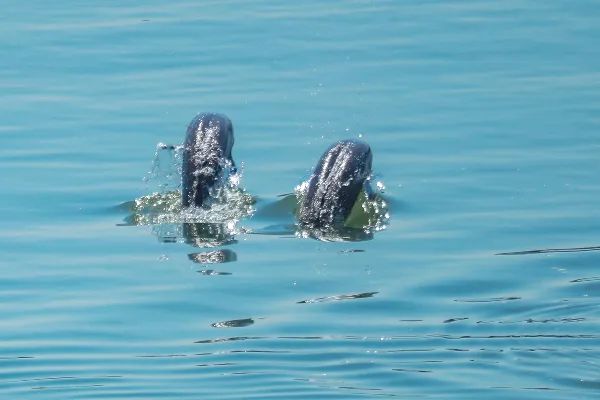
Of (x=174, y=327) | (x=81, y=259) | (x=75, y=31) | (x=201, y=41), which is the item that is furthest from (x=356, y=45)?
(x=174, y=327)

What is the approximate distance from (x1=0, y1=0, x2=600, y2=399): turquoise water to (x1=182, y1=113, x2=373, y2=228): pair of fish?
333mm

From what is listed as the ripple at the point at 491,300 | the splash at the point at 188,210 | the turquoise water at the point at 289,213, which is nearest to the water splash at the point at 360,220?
the turquoise water at the point at 289,213

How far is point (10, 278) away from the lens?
13.5 meters

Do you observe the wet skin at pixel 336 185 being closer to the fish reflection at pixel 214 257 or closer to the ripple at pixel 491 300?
the fish reflection at pixel 214 257

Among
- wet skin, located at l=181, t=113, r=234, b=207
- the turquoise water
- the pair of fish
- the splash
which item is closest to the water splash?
the pair of fish

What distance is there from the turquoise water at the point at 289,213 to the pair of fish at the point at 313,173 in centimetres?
33

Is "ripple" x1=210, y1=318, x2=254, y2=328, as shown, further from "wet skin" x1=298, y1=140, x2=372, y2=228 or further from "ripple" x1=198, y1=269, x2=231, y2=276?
"wet skin" x1=298, y1=140, x2=372, y2=228

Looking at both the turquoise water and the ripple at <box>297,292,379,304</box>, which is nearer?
the turquoise water

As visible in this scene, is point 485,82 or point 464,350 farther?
point 485,82

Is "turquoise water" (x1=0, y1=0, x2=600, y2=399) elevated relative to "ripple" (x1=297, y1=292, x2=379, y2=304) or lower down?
elevated

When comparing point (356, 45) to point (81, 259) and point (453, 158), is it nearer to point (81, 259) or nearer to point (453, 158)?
point (453, 158)

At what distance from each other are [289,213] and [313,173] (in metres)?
0.37

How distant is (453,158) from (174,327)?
17.0 ft

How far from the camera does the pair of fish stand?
14727 millimetres
